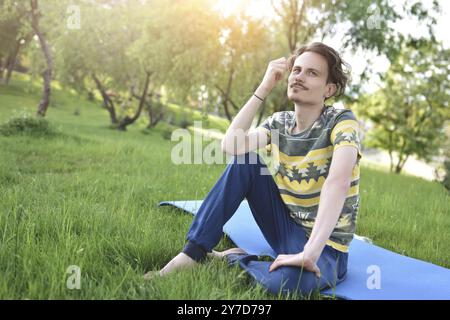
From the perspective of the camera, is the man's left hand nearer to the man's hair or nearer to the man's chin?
the man's chin

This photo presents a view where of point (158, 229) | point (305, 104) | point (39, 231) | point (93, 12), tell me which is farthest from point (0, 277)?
point (93, 12)

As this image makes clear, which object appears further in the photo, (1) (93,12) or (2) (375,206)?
(1) (93,12)

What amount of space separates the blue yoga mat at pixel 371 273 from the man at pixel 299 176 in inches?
3.9

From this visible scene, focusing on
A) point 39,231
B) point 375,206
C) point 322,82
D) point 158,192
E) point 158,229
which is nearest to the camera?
point 322,82

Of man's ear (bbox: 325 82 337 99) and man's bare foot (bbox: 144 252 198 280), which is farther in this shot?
man's ear (bbox: 325 82 337 99)

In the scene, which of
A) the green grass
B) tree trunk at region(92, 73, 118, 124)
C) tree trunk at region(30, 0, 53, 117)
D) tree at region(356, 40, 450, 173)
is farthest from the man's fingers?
tree trunk at region(92, 73, 118, 124)

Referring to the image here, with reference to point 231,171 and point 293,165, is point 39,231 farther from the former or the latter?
point 293,165

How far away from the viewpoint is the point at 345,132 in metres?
2.09

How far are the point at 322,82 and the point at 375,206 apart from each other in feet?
9.15

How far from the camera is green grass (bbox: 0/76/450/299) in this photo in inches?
73.7

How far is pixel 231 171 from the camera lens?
2.33m

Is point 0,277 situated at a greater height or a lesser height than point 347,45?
lesser

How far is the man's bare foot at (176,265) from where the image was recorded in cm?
205

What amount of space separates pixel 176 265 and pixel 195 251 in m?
0.13
